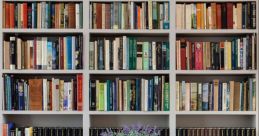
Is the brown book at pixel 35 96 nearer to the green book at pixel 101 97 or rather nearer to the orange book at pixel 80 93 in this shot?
the orange book at pixel 80 93

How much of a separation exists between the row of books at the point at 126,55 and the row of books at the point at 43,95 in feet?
0.67

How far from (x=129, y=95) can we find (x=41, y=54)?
726mm

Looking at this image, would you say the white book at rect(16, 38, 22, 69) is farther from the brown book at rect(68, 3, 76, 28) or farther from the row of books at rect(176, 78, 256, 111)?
the row of books at rect(176, 78, 256, 111)

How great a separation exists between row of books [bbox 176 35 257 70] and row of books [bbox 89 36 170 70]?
121 mm

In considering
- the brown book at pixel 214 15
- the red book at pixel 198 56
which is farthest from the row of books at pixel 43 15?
the brown book at pixel 214 15

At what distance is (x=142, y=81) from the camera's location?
3506mm

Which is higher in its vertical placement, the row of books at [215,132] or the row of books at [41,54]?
the row of books at [41,54]

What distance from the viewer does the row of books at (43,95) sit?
11.5 ft

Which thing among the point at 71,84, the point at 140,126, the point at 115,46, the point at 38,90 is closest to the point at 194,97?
the point at 140,126

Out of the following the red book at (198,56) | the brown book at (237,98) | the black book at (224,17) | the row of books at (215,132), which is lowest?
the row of books at (215,132)

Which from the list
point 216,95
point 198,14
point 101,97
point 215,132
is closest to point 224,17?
point 198,14

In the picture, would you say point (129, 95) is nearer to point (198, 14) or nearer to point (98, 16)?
point (98, 16)

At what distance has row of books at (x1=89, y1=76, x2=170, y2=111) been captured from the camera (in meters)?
3.50

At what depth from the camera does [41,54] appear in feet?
11.5
